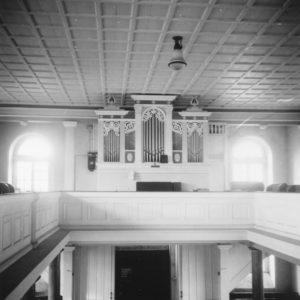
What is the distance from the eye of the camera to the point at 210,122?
1451cm

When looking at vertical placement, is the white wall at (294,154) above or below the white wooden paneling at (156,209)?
above

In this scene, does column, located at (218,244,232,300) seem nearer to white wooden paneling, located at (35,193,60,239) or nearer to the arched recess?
white wooden paneling, located at (35,193,60,239)

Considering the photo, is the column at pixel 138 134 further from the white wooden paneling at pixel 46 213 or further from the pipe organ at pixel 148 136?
the white wooden paneling at pixel 46 213

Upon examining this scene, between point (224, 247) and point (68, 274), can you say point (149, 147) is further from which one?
point (68, 274)

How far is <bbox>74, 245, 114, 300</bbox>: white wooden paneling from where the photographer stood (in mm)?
12602

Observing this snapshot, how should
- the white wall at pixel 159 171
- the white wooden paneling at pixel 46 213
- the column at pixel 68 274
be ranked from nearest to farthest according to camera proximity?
the white wooden paneling at pixel 46 213 < the column at pixel 68 274 < the white wall at pixel 159 171

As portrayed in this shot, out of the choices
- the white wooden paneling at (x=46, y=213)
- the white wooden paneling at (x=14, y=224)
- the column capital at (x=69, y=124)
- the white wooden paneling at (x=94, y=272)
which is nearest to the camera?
the white wooden paneling at (x=14, y=224)

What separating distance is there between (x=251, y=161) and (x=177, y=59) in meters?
9.22

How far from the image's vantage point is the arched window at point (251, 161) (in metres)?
15.6

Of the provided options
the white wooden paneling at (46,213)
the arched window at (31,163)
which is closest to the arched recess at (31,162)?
the arched window at (31,163)

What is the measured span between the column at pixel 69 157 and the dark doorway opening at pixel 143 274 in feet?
10.9

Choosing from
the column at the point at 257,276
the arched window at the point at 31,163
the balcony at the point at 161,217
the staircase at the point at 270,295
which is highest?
the arched window at the point at 31,163

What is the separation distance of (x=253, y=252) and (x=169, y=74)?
5.07 m

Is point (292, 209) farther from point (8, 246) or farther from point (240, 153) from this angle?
point (240, 153)
